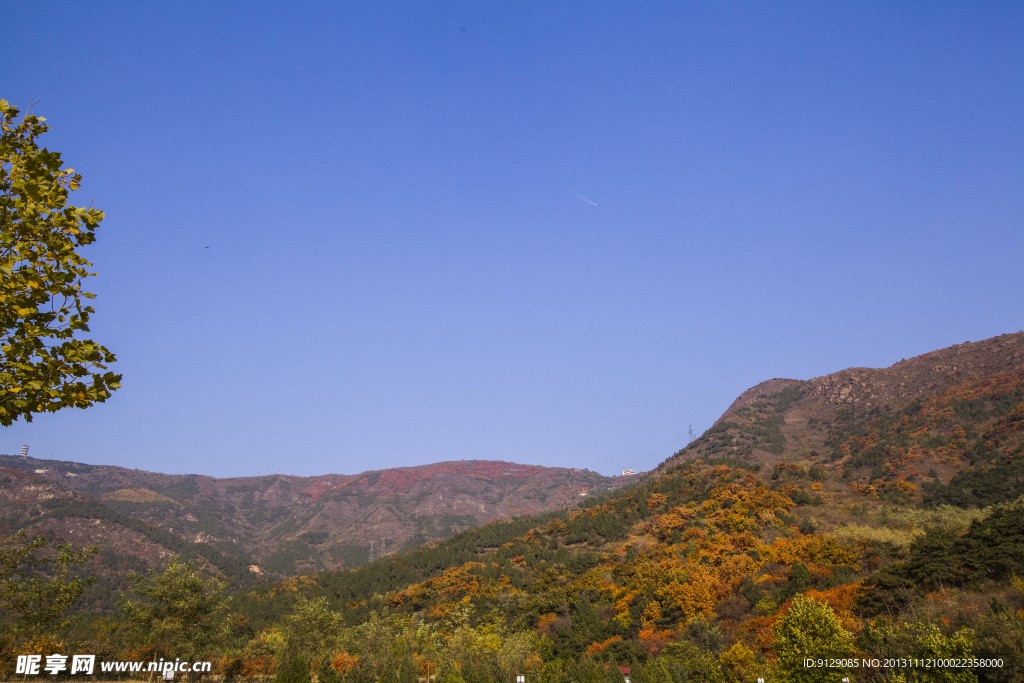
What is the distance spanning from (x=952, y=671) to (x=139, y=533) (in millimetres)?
141991

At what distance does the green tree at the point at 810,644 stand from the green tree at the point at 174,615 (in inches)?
1529

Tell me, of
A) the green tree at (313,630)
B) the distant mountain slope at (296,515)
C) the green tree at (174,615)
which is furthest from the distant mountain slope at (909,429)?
the distant mountain slope at (296,515)

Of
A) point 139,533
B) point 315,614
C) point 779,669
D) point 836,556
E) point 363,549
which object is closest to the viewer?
point 779,669

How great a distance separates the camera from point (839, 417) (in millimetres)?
106250

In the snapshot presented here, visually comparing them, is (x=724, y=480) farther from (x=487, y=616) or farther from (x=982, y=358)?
(x=982, y=358)

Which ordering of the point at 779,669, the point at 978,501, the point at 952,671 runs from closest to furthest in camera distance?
the point at 952,671 < the point at 779,669 < the point at 978,501

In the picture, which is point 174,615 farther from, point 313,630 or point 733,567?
point 733,567

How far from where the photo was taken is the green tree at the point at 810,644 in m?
22.1

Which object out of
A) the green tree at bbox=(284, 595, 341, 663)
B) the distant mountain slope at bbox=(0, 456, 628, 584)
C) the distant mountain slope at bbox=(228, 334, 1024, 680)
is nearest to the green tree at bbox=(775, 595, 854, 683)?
the distant mountain slope at bbox=(228, 334, 1024, 680)

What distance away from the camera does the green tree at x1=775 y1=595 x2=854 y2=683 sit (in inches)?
869

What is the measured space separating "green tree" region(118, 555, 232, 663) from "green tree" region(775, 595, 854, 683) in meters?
38.8

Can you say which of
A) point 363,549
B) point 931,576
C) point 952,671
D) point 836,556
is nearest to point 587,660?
point 952,671

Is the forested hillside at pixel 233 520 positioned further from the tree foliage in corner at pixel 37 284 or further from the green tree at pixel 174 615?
the tree foliage in corner at pixel 37 284

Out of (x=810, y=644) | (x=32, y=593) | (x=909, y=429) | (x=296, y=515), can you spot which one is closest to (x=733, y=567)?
(x=810, y=644)
